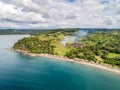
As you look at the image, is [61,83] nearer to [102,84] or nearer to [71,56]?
[102,84]

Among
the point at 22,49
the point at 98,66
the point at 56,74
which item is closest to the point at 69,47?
the point at 22,49

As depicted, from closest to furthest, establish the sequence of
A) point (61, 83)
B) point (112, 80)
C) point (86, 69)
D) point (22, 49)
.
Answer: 1. point (61, 83)
2. point (112, 80)
3. point (86, 69)
4. point (22, 49)

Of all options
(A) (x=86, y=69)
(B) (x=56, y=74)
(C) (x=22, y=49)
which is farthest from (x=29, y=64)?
(C) (x=22, y=49)

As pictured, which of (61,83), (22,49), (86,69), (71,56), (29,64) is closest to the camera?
(61,83)

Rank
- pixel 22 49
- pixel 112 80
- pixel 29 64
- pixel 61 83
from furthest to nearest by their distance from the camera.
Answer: pixel 22 49
pixel 29 64
pixel 112 80
pixel 61 83

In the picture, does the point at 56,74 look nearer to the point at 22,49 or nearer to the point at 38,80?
the point at 38,80

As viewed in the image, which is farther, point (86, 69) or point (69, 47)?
point (69, 47)
